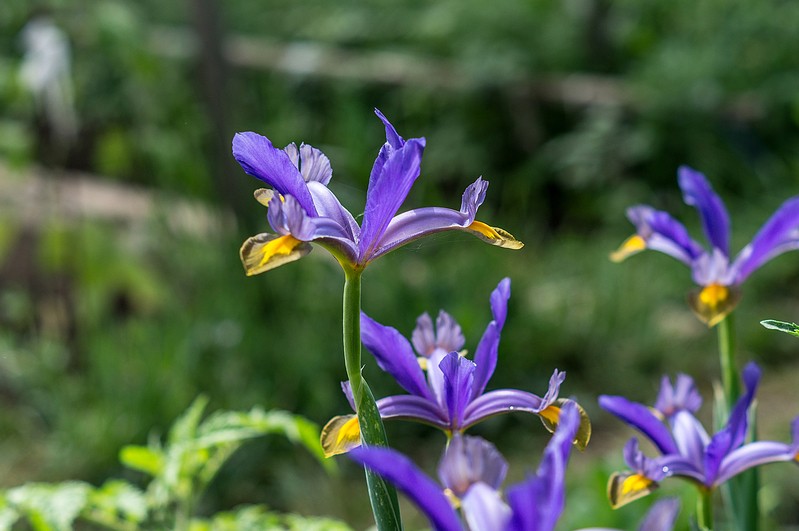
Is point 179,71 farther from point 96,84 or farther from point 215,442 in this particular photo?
point 215,442

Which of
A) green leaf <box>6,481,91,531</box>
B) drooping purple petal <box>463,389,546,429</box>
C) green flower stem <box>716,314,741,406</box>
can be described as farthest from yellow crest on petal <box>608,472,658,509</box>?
green leaf <box>6,481,91,531</box>

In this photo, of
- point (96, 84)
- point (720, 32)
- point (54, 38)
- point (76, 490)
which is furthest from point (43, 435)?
point (720, 32)

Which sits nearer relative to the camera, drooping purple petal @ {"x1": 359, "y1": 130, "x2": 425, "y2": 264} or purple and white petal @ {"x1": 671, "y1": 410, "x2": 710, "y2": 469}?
drooping purple petal @ {"x1": 359, "y1": 130, "x2": 425, "y2": 264}

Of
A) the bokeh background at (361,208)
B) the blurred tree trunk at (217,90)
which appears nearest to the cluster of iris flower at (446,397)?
the bokeh background at (361,208)

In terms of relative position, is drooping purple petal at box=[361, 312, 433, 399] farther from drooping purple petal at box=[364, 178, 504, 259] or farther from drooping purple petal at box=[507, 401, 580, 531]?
drooping purple petal at box=[507, 401, 580, 531]

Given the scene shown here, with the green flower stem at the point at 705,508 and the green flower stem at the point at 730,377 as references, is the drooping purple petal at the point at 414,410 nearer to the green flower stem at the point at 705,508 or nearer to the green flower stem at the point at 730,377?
the green flower stem at the point at 705,508

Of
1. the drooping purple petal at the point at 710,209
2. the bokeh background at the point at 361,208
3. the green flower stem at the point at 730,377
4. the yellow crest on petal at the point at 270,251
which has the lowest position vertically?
the green flower stem at the point at 730,377
